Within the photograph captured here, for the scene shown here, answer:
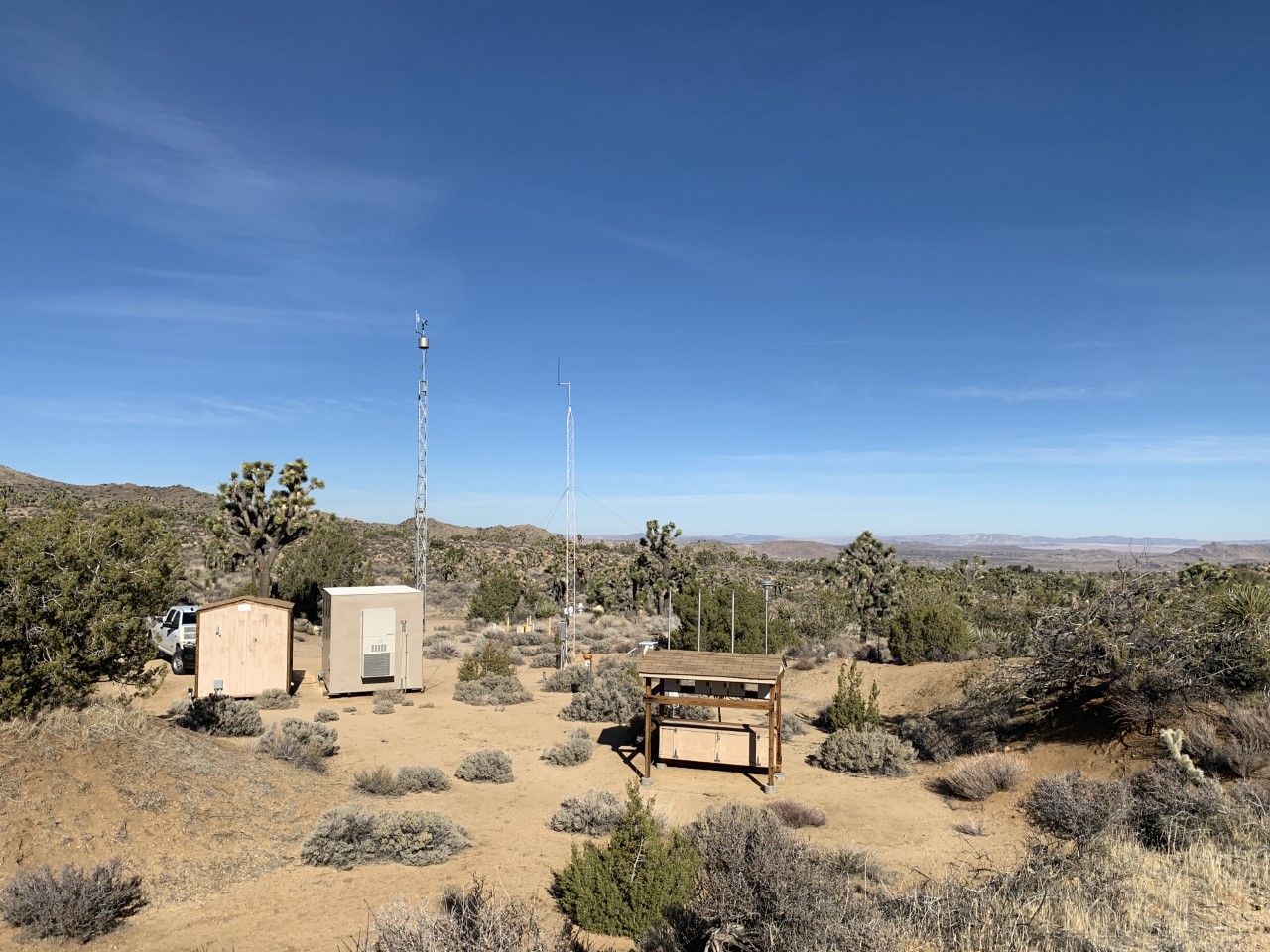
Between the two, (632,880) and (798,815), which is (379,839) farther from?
(798,815)

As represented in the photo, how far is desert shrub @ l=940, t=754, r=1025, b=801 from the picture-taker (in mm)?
11656

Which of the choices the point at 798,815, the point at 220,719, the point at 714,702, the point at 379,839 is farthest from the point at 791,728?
the point at 220,719

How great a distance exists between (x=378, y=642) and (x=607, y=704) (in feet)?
21.3

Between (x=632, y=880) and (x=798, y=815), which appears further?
(x=798, y=815)

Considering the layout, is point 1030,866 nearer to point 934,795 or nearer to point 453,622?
point 934,795

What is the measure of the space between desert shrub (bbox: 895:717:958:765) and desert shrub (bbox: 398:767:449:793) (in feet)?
28.8

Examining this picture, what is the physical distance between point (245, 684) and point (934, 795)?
16.0 meters

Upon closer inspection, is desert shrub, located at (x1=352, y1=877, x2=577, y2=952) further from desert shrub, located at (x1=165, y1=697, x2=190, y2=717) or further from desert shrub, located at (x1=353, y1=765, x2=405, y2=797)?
desert shrub, located at (x1=165, y1=697, x2=190, y2=717)

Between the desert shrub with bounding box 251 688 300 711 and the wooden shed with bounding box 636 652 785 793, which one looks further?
the desert shrub with bounding box 251 688 300 711

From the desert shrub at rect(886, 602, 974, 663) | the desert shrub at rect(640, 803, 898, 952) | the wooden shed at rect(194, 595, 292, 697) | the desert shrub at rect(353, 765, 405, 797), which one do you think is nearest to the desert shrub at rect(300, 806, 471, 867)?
the desert shrub at rect(353, 765, 405, 797)

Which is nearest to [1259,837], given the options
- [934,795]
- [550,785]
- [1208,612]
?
[934,795]

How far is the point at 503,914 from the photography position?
548 centimetres

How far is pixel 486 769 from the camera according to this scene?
41.4ft

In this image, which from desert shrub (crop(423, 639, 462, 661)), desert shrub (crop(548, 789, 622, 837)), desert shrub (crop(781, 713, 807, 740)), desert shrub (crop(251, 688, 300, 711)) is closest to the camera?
desert shrub (crop(548, 789, 622, 837))
